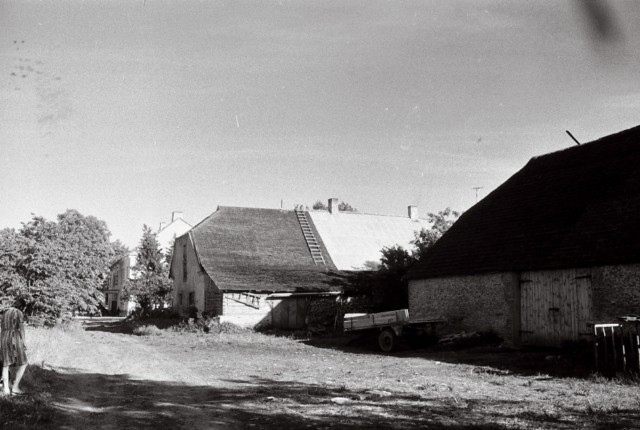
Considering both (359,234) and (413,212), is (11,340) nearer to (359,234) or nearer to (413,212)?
(359,234)

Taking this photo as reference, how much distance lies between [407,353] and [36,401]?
1242 cm

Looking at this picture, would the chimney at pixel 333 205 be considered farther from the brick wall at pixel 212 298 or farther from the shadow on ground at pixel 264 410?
the shadow on ground at pixel 264 410

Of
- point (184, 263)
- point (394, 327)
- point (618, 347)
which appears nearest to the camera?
point (618, 347)

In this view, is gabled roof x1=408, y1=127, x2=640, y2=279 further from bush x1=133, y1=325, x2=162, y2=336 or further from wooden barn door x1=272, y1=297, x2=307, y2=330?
bush x1=133, y1=325, x2=162, y2=336

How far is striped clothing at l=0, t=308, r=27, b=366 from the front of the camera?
9.61 meters

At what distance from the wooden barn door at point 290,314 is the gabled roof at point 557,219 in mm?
8732

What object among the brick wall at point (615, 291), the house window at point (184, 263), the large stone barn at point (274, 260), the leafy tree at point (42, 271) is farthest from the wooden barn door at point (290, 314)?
the brick wall at point (615, 291)

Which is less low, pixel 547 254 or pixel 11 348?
pixel 547 254

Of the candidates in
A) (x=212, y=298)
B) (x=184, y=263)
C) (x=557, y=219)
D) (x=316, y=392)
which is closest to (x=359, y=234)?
(x=184, y=263)

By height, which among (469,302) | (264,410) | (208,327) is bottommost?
(264,410)

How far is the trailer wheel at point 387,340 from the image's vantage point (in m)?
19.9

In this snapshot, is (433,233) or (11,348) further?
(433,233)

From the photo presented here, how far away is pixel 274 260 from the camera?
34781 millimetres

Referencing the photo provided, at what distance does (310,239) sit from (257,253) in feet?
14.7
